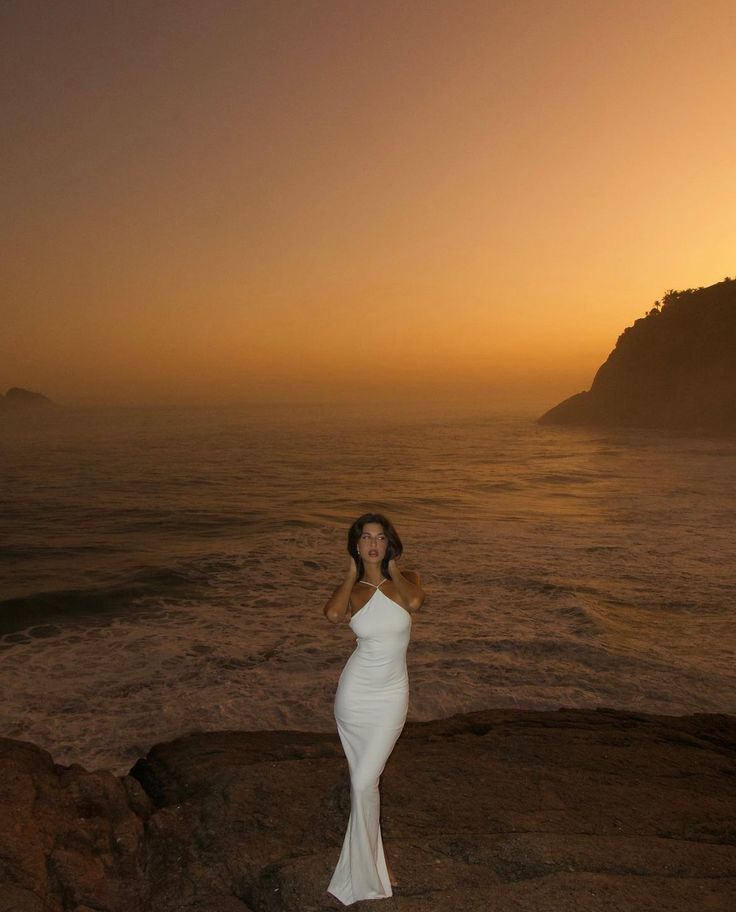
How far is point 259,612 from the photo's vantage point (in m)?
11.8

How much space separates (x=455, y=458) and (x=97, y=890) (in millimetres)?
40288

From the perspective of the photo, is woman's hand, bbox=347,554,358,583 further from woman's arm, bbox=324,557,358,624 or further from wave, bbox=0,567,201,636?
wave, bbox=0,567,201,636

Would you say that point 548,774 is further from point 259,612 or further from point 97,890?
point 259,612

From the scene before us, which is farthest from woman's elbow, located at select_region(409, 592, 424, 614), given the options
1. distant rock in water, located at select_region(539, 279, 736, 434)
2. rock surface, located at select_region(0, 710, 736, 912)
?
distant rock in water, located at select_region(539, 279, 736, 434)

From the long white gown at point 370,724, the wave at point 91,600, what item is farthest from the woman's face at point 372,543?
the wave at point 91,600

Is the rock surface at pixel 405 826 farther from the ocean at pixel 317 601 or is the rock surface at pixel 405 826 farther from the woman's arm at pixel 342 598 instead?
the ocean at pixel 317 601

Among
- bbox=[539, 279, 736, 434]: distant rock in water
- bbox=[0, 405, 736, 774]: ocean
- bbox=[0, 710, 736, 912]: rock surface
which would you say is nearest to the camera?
bbox=[0, 710, 736, 912]: rock surface

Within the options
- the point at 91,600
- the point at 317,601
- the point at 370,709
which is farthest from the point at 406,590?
the point at 91,600

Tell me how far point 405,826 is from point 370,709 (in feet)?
4.34

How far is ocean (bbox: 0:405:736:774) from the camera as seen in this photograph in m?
7.80

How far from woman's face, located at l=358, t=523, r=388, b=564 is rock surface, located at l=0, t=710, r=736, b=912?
1813mm

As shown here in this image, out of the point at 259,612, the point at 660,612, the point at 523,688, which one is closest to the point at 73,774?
the point at 523,688

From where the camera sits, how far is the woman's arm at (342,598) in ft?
11.8

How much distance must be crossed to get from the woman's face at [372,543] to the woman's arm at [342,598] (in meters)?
0.10
